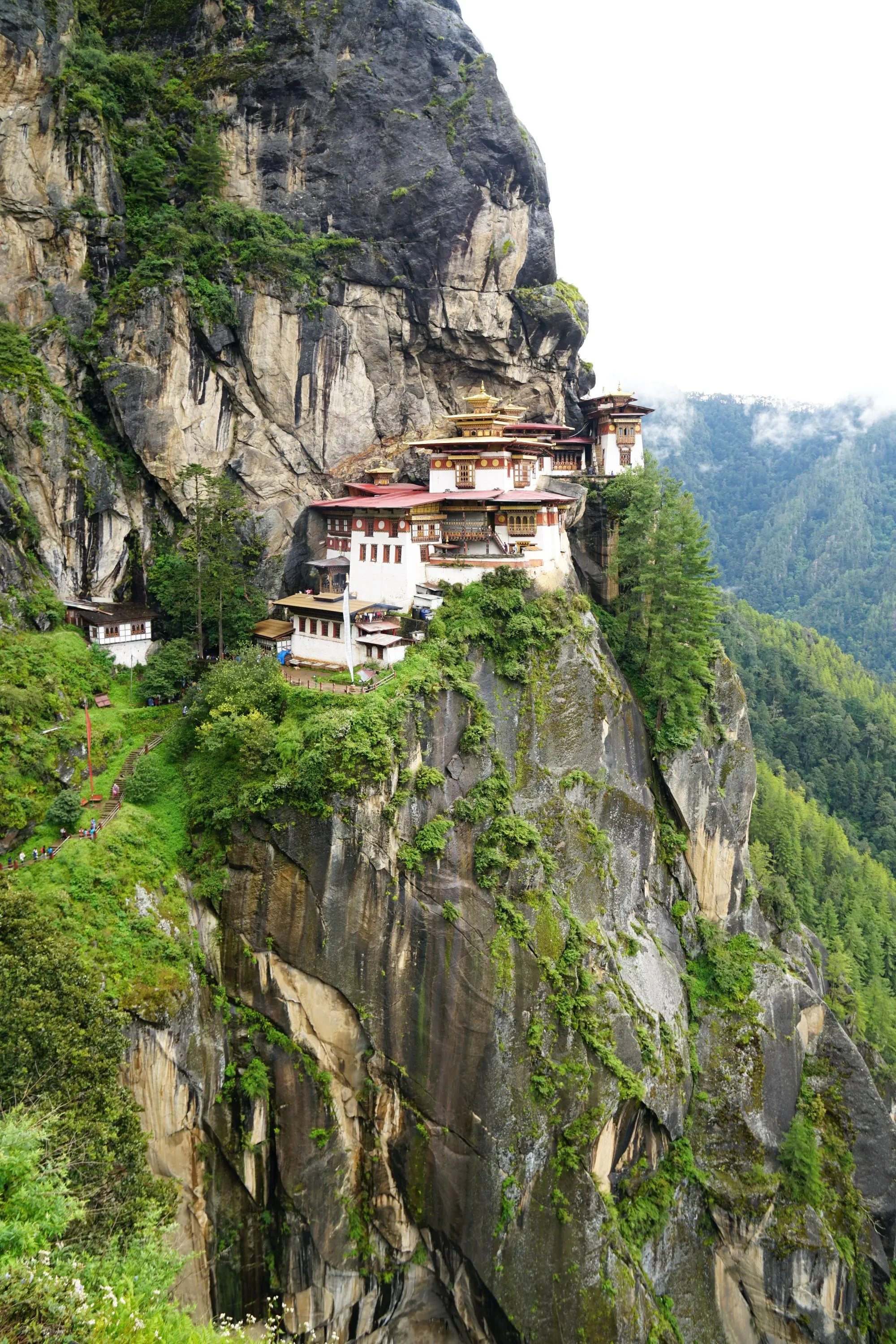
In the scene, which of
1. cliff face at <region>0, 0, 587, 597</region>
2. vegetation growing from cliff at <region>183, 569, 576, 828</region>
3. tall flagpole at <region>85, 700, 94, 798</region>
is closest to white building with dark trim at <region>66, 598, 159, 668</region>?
cliff face at <region>0, 0, 587, 597</region>

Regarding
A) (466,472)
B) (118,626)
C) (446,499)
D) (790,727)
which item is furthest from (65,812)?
(790,727)

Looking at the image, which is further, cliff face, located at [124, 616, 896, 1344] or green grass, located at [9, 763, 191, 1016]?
cliff face, located at [124, 616, 896, 1344]

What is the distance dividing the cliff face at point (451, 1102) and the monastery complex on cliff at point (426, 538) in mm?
6020

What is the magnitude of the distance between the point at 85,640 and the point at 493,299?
27942mm

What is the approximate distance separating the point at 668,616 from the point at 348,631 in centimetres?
1482

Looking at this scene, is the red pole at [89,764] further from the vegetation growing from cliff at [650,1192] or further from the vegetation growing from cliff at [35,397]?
the vegetation growing from cliff at [650,1192]

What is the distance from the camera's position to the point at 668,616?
3578cm

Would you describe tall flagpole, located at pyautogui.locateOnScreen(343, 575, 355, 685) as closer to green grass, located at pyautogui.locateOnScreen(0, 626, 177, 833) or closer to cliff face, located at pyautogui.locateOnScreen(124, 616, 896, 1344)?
cliff face, located at pyautogui.locateOnScreen(124, 616, 896, 1344)

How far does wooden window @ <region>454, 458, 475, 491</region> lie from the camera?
127ft

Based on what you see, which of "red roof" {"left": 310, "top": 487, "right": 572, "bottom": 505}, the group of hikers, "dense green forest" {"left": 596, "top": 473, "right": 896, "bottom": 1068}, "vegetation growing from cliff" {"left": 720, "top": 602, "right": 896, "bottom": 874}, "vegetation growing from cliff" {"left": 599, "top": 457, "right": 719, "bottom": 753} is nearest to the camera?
the group of hikers

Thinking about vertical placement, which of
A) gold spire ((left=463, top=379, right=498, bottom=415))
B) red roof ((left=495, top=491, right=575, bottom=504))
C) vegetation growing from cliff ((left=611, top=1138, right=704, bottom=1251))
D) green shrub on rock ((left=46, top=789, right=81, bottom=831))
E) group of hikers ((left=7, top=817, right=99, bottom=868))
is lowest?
vegetation growing from cliff ((left=611, top=1138, right=704, bottom=1251))

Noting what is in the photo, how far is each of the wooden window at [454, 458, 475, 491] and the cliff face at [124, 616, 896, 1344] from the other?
1274 cm

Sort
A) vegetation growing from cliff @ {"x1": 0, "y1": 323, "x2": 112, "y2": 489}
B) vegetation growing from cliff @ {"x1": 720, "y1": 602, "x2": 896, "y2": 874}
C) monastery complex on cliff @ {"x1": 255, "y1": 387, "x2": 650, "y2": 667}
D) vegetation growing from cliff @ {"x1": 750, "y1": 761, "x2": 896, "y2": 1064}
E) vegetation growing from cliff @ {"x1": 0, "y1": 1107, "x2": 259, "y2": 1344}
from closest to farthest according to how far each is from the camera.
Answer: vegetation growing from cliff @ {"x1": 0, "y1": 1107, "x2": 259, "y2": 1344} < vegetation growing from cliff @ {"x1": 0, "y1": 323, "x2": 112, "y2": 489} < monastery complex on cliff @ {"x1": 255, "y1": 387, "x2": 650, "y2": 667} < vegetation growing from cliff @ {"x1": 750, "y1": 761, "x2": 896, "y2": 1064} < vegetation growing from cliff @ {"x1": 720, "y1": 602, "x2": 896, "y2": 874}

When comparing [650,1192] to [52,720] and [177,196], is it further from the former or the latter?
[177,196]
